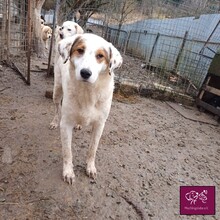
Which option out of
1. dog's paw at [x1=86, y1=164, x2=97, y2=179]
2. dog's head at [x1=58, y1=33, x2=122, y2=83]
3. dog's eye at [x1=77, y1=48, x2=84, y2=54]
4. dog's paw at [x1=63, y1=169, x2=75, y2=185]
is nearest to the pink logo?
dog's paw at [x1=86, y1=164, x2=97, y2=179]

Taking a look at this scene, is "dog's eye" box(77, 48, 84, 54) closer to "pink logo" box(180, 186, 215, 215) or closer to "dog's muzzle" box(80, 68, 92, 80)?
"dog's muzzle" box(80, 68, 92, 80)

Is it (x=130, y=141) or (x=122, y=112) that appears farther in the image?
(x=122, y=112)

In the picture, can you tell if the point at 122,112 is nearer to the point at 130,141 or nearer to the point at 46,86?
the point at 130,141

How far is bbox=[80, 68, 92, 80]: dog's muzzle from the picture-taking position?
213cm

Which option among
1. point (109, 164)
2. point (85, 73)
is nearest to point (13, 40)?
point (109, 164)

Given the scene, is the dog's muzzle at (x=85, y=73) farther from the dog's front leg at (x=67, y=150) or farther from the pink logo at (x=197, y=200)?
the pink logo at (x=197, y=200)

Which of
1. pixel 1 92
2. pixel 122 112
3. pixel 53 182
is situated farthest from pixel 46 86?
pixel 53 182

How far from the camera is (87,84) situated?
2424mm

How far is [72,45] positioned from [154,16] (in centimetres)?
598

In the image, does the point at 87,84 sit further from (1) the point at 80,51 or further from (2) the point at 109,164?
(2) the point at 109,164

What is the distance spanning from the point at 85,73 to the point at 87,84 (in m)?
0.29

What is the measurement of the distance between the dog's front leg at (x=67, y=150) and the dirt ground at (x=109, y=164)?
3.0 inches

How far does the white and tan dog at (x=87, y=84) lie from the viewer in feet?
7.29

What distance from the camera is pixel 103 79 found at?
2451 millimetres
